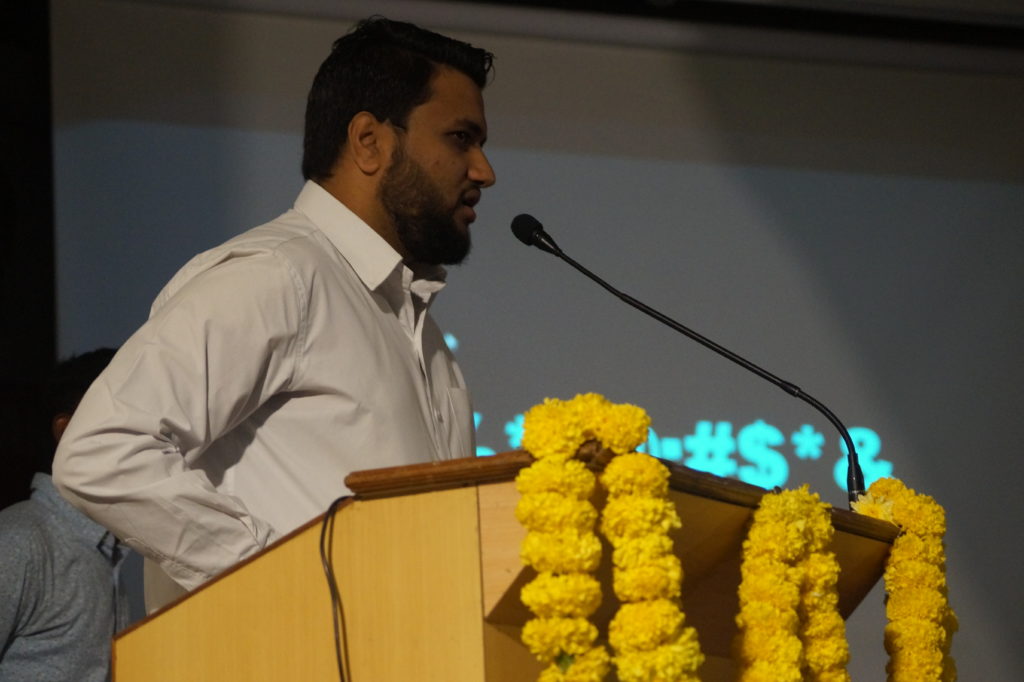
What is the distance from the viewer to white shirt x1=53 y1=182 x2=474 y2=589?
1.73 metres

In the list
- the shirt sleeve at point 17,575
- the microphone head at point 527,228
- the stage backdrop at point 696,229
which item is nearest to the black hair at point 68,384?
the stage backdrop at point 696,229

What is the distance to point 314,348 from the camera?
197 cm

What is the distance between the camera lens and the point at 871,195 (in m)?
4.51

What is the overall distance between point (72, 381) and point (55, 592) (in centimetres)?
57

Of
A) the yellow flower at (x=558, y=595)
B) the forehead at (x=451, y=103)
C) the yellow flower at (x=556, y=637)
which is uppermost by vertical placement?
the forehead at (x=451, y=103)

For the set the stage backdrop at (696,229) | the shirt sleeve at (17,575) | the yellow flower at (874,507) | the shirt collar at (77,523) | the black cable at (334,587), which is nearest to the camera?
the black cable at (334,587)

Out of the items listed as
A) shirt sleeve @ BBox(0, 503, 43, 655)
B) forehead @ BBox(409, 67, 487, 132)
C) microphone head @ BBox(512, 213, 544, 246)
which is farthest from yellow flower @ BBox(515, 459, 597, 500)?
shirt sleeve @ BBox(0, 503, 43, 655)

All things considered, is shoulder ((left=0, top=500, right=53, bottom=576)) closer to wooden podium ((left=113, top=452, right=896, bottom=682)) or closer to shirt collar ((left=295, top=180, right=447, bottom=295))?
shirt collar ((left=295, top=180, right=447, bottom=295))

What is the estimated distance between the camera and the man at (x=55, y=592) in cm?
304

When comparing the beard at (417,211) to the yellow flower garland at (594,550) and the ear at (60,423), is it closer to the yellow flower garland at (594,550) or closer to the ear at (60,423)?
the yellow flower garland at (594,550)

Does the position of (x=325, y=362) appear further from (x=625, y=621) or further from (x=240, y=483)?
(x=625, y=621)

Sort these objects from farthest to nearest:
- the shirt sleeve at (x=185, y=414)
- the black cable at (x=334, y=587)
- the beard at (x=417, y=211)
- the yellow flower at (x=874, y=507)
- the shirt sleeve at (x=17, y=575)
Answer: the shirt sleeve at (x=17, y=575)
the beard at (x=417, y=211)
the yellow flower at (x=874, y=507)
the shirt sleeve at (x=185, y=414)
the black cable at (x=334, y=587)

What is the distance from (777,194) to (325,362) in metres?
2.75

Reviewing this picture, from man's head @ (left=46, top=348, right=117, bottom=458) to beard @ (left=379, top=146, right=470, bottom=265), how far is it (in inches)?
53.9
